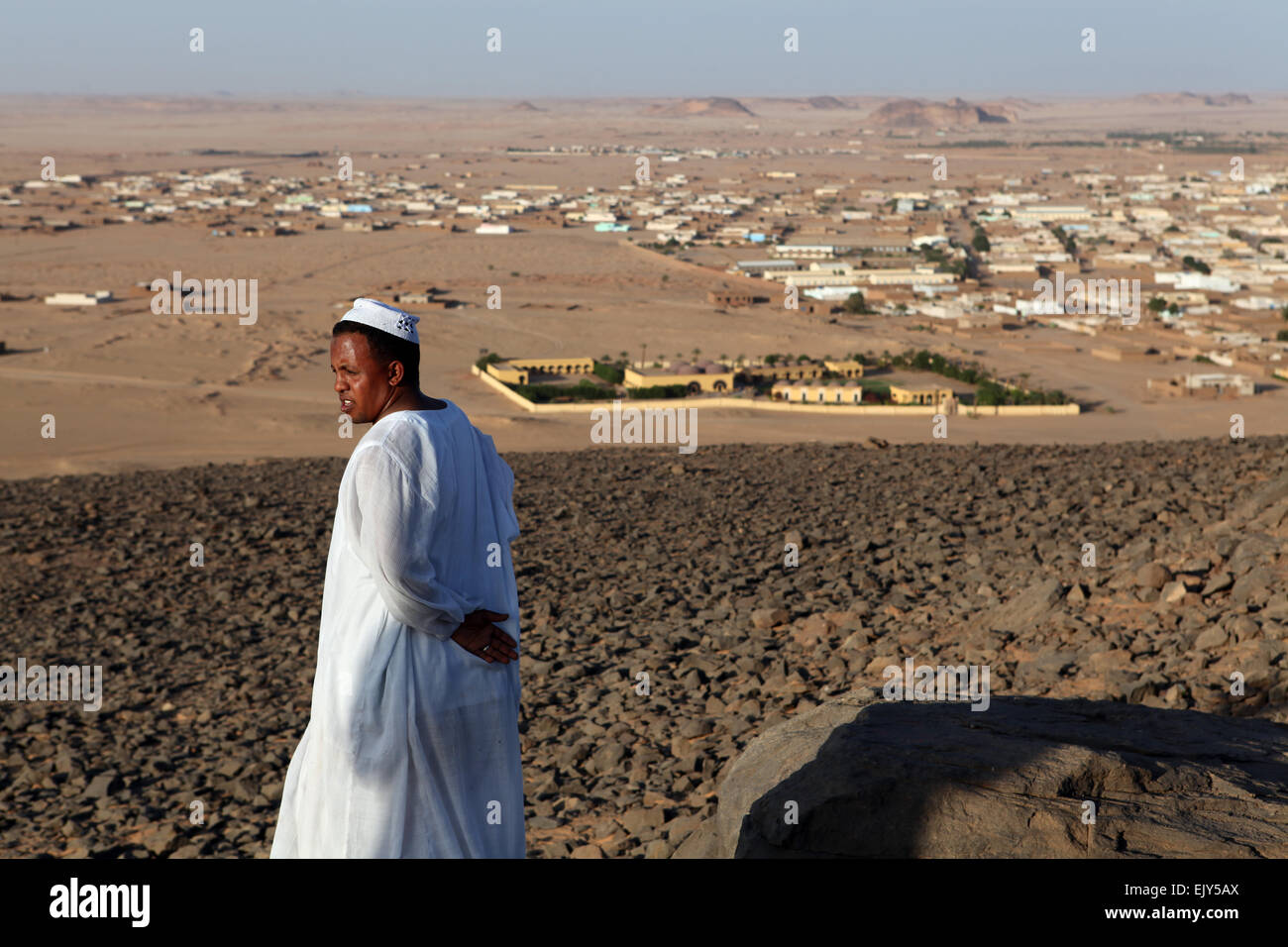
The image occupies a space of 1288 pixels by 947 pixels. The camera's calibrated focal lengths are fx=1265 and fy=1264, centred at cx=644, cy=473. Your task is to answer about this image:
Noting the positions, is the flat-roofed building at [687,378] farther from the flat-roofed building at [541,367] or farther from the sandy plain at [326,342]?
the sandy plain at [326,342]

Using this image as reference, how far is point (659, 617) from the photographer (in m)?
10.9

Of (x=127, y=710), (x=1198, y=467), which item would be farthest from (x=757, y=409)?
(x=127, y=710)

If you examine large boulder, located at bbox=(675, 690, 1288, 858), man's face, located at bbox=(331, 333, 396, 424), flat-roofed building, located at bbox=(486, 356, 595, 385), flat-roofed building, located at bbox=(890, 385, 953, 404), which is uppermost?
man's face, located at bbox=(331, 333, 396, 424)

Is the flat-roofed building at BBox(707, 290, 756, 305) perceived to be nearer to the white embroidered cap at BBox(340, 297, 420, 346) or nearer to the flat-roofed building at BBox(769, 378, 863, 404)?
the flat-roofed building at BBox(769, 378, 863, 404)

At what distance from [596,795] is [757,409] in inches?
1047

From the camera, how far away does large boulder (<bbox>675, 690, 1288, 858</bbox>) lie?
385 centimetres

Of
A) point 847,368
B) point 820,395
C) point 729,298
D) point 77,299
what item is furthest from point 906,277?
point 77,299

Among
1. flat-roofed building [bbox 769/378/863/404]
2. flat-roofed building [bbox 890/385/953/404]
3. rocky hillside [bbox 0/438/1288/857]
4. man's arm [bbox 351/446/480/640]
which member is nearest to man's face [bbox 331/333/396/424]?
man's arm [bbox 351/446/480/640]

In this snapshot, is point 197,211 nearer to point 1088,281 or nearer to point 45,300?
point 45,300

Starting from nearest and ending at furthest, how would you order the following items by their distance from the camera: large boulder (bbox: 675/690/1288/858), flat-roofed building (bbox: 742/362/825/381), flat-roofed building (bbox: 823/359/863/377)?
large boulder (bbox: 675/690/1288/858)
flat-roofed building (bbox: 742/362/825/381)
flat-roofed building (bbox: 823/359/863/377)

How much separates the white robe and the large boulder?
1209 millimetres

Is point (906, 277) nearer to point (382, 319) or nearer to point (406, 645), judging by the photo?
point (382, 319)

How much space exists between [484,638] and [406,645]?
0.66 feet

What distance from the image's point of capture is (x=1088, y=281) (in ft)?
217
